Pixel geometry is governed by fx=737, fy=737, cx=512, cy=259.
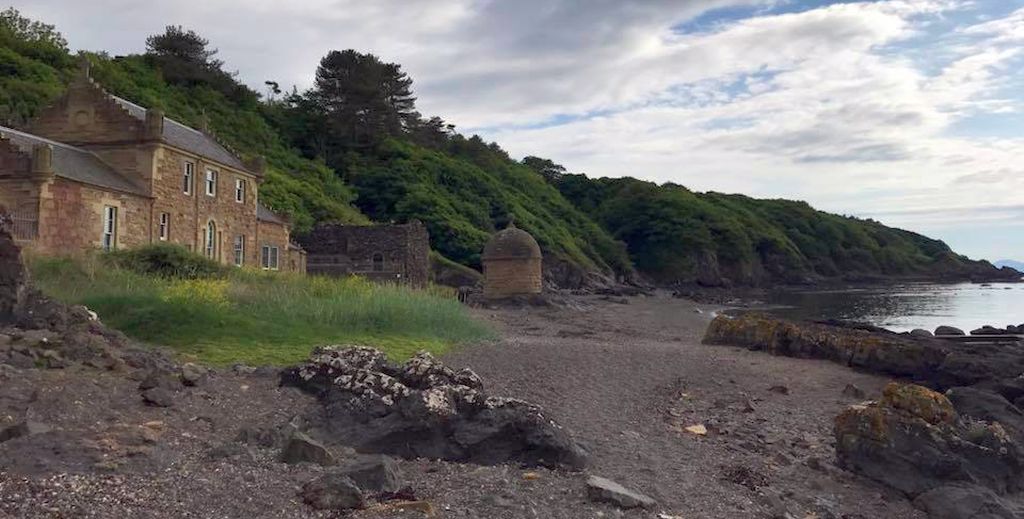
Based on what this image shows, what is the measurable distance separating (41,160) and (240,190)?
491 inches

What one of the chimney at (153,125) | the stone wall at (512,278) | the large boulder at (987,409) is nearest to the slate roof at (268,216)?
the chimney at (153,125)

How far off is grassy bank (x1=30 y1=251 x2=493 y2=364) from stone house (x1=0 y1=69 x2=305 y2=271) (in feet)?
12.6

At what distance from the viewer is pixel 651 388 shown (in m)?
15.1

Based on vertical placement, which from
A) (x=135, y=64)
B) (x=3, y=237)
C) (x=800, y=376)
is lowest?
(x=800, y=376)

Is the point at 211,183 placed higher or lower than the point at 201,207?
higher

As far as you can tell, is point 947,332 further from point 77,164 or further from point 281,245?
point 77,164

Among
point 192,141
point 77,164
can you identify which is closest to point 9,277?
point 77,164

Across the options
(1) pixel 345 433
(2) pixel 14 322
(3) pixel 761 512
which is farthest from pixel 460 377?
(2) pixel 14 322

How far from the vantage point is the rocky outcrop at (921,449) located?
9875 mm

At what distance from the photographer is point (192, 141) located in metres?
33.8

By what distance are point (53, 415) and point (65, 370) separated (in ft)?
6.88

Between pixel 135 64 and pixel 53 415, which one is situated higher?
pixel 135 64

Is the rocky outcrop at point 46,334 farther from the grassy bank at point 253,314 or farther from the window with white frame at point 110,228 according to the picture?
the window with white frame at point 110,228

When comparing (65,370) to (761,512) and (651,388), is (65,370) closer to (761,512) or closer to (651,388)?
(761,512)
